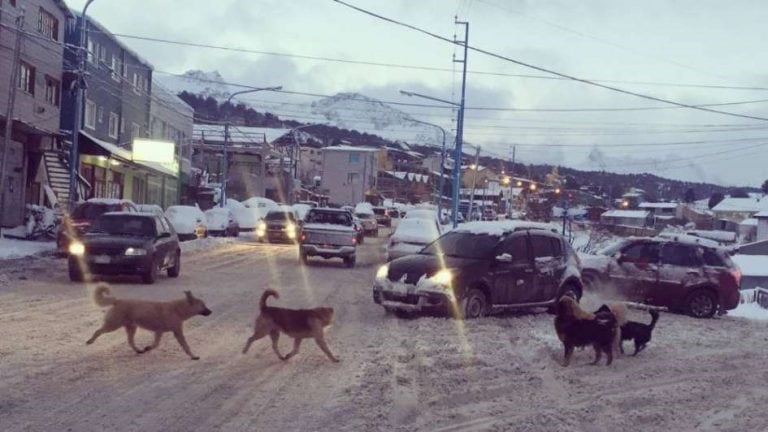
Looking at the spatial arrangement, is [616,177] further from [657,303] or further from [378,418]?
[378,418]

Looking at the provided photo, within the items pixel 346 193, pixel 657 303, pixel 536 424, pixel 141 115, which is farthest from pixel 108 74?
pixel 346 193

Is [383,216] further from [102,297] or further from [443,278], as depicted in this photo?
[102,297]

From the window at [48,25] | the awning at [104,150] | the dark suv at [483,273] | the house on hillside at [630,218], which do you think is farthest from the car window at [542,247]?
the house on hillside at [630,218]

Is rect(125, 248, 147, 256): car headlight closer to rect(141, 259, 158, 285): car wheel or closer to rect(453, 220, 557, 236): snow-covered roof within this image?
rect(141, 259, 158, 285): car wheel

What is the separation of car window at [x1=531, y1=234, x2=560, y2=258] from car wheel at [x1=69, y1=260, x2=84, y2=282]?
9584mm

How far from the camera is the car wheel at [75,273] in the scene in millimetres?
18087

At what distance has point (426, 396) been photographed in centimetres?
806

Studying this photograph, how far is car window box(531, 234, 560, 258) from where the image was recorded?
1510 cm

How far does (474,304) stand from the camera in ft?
45.2

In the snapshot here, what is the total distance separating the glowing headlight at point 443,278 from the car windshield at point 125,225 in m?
7.99

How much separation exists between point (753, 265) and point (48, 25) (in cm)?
3278

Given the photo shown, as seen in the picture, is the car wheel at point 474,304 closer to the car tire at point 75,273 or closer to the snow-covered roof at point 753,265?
the car tire at point 75,273

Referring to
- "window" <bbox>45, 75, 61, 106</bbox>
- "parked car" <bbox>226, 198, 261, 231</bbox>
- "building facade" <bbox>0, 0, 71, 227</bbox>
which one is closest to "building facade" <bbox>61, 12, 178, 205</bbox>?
"window" <bbox>45, 75, 61, 106</bbox>

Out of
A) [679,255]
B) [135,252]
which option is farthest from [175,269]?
[679,255]
